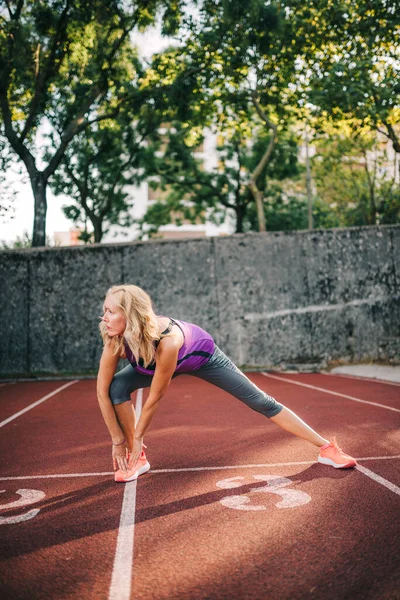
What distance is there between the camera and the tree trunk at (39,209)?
50.2 ft

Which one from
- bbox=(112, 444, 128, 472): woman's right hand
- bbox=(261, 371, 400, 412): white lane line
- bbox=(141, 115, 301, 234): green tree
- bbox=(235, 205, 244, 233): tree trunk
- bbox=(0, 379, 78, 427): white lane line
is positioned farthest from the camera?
bbox=(141, 115, 301, 234): green tree

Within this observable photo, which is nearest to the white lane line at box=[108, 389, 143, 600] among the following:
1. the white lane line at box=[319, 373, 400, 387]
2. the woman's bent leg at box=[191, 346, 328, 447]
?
the woman's bent leg at box=[191, 346, 328, 447]

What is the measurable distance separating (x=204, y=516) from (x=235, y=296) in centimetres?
1021

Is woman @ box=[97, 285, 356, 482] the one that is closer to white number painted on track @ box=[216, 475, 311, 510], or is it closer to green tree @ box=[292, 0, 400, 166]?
white number painted on track @ box=[216, 475, 311, 510]

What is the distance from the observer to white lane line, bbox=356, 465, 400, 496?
154 inches

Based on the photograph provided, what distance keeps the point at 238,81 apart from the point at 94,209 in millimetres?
10570

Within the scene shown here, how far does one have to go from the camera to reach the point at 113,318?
12.0ft

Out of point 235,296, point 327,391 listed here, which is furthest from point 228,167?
point 327,391

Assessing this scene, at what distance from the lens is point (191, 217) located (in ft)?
100

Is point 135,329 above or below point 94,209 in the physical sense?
below

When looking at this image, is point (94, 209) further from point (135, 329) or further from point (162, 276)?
point (135, 329)

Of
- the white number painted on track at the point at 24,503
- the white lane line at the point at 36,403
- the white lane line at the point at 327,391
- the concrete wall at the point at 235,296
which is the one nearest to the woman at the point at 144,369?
the white number painted on track at the point at 24,503

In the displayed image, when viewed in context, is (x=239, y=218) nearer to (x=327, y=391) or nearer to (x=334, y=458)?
(x=327, y=391)

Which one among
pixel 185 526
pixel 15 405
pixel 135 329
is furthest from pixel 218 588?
pixel 15 405
